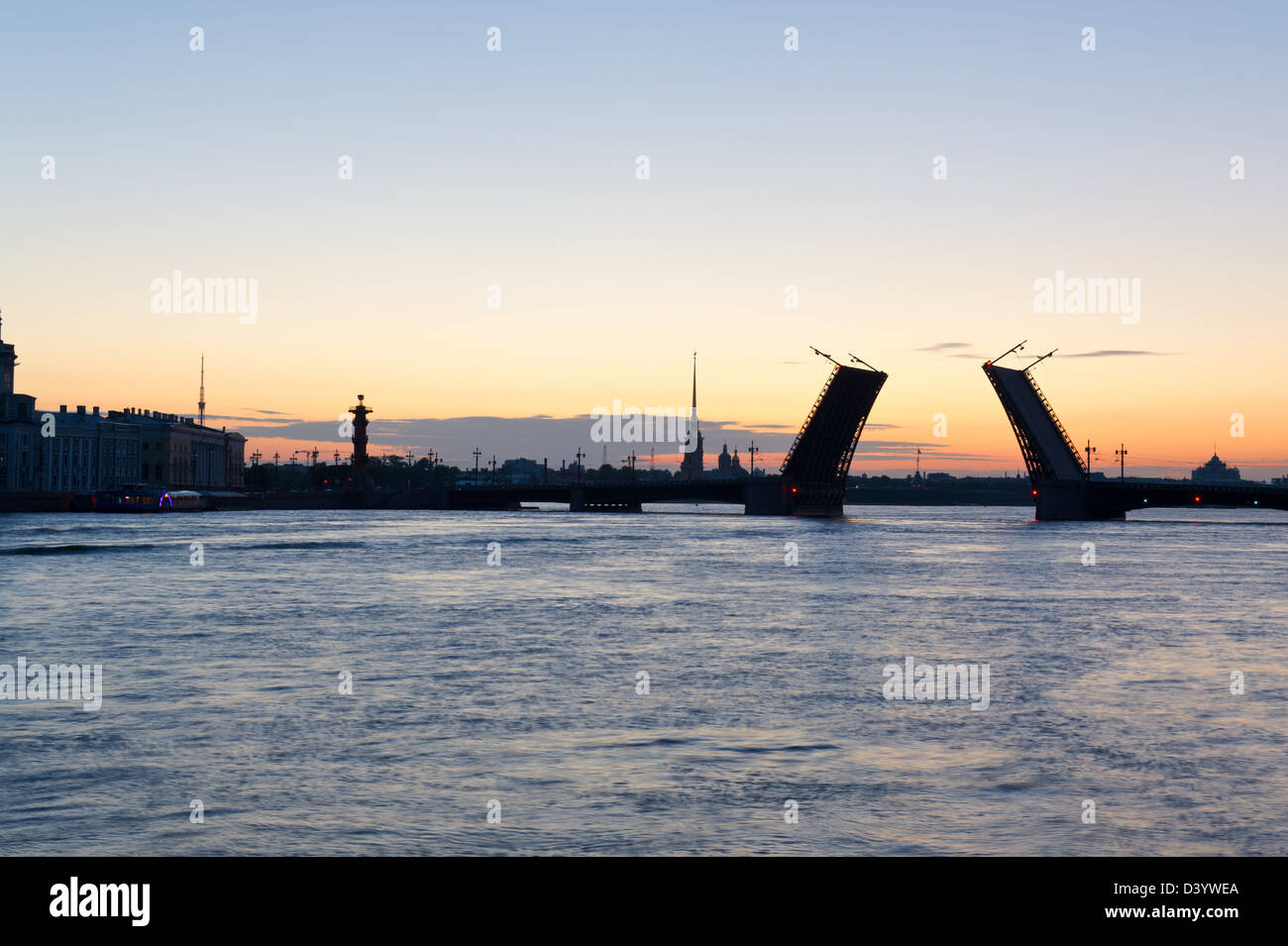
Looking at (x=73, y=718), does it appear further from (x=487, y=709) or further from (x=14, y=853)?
(x=14, y=853)

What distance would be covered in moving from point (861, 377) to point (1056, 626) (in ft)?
158

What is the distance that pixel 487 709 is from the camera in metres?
13.0

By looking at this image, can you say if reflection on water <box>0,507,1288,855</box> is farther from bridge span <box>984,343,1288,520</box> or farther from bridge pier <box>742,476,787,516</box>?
bridge pier <box>742,476,787,516</box>

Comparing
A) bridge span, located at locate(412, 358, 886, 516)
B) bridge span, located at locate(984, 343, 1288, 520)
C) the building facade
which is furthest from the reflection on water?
the building facade

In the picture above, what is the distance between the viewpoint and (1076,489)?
89750mm

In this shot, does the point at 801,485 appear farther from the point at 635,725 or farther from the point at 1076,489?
the point at 635,725

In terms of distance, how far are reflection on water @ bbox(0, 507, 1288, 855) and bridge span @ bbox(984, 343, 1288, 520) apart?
157 ft

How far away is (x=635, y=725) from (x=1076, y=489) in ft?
275

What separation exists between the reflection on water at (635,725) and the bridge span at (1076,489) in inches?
1883

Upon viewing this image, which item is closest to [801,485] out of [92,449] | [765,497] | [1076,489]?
[765,497]

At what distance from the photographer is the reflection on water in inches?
322

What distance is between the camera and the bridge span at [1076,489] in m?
77.4

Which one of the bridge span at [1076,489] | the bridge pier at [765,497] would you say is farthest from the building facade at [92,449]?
the bridge span at [1076,489]
